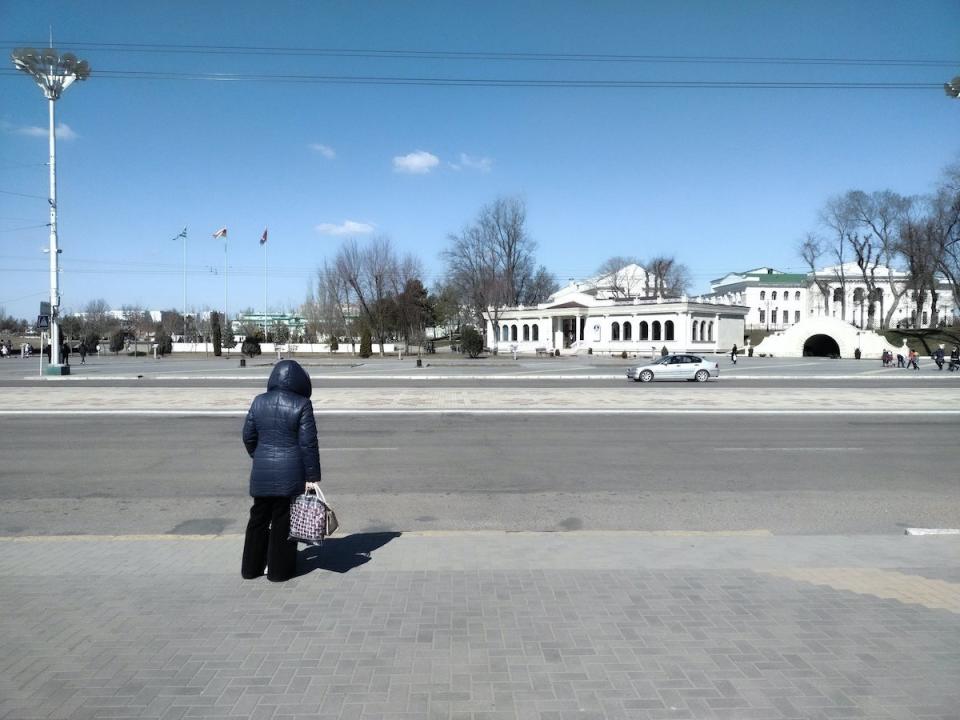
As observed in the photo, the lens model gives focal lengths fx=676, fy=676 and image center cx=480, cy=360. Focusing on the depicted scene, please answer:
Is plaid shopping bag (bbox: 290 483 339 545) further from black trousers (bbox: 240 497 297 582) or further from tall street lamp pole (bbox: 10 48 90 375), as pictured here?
tall street lamp pole (bbox: 10 48 90 375)

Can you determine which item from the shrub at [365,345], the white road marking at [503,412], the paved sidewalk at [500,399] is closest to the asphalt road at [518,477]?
the white road marking at [503,412]

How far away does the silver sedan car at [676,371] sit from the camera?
3344 centimetres

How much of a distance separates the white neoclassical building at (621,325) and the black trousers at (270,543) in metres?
64.6

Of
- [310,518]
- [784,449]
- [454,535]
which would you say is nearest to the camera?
[310,518]

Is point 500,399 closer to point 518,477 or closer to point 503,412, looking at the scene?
point 503,412

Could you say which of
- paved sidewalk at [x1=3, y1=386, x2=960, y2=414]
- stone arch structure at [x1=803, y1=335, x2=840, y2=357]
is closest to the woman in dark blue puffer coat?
paved sidewalk at [x1=3, y1=386, x2=960, y2=414]

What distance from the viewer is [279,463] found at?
5.06 meters

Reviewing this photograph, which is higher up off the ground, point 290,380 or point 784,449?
point 290,380

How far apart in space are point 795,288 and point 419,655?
4972 inches

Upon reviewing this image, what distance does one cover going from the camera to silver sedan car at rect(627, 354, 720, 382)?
33.4 meters

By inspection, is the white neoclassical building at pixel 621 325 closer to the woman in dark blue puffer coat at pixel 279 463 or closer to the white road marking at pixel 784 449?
the white road marking at pixel 784 449

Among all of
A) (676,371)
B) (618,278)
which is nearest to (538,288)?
(618,278)

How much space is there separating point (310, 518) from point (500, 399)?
17234 millimetres

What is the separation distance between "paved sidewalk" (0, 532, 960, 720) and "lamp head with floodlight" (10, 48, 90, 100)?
3220 centimetres
